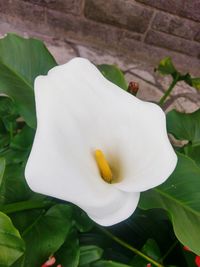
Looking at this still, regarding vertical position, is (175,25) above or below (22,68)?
below

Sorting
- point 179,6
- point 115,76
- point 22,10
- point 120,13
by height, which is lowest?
point 22,10

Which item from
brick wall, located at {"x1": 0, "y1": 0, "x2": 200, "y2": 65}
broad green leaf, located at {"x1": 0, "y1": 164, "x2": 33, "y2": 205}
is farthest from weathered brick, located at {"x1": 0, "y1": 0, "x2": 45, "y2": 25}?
broad green leaf, located at {"x1": 0, "y1": 164, "x2": 33, "y2": 205}

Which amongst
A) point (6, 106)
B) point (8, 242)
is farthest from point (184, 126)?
point (8, 242)

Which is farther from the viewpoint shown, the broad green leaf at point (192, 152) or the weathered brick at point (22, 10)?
the weathered brick at point (22, 10)

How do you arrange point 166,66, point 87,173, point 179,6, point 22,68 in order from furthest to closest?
point 179,6
point 166,66
point 22,68
point 87,173

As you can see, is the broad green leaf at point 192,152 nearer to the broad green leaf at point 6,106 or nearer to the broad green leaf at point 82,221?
the broad green leaf at point 82,221

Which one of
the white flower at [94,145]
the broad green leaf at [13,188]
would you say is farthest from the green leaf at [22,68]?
the white flower at [94,145]

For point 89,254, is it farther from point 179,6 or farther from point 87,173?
point 179,6

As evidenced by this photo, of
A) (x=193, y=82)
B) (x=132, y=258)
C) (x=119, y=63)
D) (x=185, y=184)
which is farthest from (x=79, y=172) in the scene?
(x=119, y=63)
